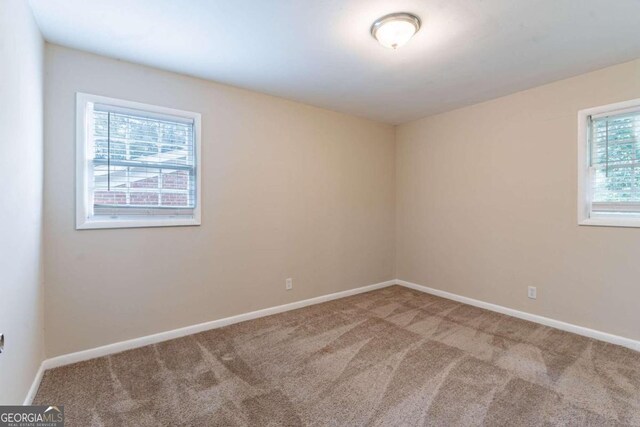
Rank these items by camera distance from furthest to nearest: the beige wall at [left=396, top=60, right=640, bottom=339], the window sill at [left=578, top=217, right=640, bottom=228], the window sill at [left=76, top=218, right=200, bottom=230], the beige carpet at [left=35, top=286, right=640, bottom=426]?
the beige wall at [left=396, top=60, right=640, bottom=339], the window sill at [left=578, top=217, right=640, bottom=228], the window sill at [left=76, top=218, right=200, bottom=230], the beige carpet at [left=35, top=286, right=640, bottom=426]

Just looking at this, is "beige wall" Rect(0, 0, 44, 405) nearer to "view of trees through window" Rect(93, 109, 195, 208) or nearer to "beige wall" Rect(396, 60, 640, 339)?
"view of trees through window" Rect(93, 109, 195, 208)

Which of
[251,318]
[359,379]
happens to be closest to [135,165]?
[251,318]

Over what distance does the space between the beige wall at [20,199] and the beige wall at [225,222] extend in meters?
0.17

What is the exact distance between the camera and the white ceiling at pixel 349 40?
6.42ft

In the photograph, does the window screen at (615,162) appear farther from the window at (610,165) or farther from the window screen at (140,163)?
the window screen at (140,163)

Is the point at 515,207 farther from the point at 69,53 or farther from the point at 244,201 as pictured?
the point at 69,53

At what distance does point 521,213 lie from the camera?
11.0 feet

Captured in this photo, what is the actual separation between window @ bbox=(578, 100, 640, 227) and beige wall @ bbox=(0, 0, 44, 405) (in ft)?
13.9

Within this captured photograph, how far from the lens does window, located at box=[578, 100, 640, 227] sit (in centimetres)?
271

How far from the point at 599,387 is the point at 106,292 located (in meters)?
3.74

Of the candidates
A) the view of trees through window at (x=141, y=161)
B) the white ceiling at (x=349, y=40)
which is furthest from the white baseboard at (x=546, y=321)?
the view of trees through window at (x=141, y=161)

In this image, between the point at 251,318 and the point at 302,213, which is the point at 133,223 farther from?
the point at 302,213

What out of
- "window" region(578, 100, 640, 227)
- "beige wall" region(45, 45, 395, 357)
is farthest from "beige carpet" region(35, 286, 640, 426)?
"window" region(578, 100, 640, 227)

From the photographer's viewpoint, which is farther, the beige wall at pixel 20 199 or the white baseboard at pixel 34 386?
the white baseboard at pixel 34 386
